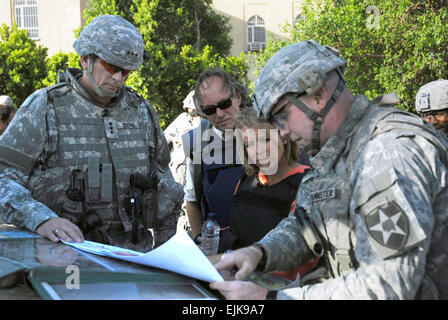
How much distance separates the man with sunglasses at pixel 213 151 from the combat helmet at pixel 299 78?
4.66 ft

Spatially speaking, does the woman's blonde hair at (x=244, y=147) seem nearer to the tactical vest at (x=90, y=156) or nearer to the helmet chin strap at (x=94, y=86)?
the tactical vest at (x=90, y=156)

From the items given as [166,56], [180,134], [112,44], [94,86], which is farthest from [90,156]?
[166,56]

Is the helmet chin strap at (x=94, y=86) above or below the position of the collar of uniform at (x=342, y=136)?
above

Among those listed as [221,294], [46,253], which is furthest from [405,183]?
[46,253]

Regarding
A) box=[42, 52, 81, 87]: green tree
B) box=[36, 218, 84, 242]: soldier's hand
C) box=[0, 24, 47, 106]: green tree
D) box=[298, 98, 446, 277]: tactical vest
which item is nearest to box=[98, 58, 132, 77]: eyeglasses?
box=[36, 218, 84, 242]: soldier's hand

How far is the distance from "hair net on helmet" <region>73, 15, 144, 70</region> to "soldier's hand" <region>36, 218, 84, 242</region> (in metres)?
0.99

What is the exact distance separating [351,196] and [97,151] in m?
1.79

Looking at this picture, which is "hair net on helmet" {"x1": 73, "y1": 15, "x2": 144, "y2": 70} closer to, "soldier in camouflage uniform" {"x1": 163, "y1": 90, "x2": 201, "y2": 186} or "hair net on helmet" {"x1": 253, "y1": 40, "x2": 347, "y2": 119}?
"hair net on helmet" {"x1": 253, "y1": 40, "x2": 347, "y2": 119}

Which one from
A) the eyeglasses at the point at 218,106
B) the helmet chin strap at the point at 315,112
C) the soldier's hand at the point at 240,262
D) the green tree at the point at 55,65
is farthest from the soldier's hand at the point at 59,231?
the green tree at the point at 55,65

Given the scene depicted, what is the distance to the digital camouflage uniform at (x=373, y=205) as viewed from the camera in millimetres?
1463

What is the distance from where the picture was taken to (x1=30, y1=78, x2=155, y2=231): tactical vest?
2918 mm

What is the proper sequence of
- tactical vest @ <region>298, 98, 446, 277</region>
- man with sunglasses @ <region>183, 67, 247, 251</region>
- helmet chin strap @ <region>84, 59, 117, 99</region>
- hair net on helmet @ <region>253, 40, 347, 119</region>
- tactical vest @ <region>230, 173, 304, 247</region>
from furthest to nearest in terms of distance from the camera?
man with sunglasses @ <region>183, 67, 247, 251</region> < helmet chin strap @ <region>84, 59, 117, 99</region> < tactical vest @ <region>230, 173, 304, 247</region> < hair net on helmet @ <region>253, 40, 347, 119</region> < tactical vest @ <region>298, 98, 446, 277</region>

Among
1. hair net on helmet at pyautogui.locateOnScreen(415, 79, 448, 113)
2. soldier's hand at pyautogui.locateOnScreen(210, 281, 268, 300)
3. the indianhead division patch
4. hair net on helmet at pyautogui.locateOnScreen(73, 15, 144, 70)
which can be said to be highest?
hair net on helmet at pyautogui.locateOnScreen(73, 15, 144, 70)

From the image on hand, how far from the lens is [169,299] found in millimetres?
1522
